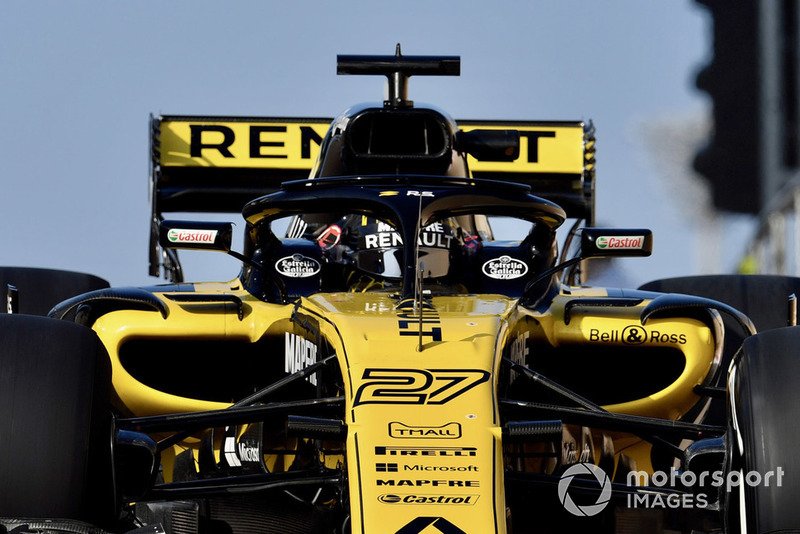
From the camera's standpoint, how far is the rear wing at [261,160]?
9711 mm

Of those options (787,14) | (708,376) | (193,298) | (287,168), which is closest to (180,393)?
(193,298)

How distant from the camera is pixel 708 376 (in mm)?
5656

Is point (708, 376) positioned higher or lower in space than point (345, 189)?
lower

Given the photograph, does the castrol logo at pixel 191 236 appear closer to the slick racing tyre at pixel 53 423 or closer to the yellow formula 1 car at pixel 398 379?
the yellow formula 1 car at pixel 398 379

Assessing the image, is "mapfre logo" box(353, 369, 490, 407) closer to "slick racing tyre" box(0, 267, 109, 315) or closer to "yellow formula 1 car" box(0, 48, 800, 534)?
"yellow formula 1 car" box(0, 48, 800, 534)

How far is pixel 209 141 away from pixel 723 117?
31925 mm

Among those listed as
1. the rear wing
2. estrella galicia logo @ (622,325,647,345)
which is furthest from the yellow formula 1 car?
the rear wing

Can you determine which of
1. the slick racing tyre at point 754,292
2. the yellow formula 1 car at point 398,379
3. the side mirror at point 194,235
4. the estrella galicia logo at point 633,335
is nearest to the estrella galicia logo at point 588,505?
the yellow formula 1 car at point 398,379

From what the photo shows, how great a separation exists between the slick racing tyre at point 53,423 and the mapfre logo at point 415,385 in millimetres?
830

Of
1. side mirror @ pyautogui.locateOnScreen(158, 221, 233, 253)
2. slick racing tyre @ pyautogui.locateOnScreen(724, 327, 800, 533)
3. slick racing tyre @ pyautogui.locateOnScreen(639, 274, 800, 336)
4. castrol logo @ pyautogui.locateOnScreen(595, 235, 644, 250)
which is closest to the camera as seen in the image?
slick racing tyre @ pyautogui.locateOnScreen(724, 327, 800, 533)

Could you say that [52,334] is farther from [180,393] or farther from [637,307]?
[637,307]

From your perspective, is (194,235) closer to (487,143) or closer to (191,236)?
(191,236)

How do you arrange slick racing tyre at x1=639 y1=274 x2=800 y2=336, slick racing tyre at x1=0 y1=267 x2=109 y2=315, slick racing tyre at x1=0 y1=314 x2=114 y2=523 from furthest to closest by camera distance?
slick racing tyre at x1=0 y1=267 x2=109 y2=315 < slick racing tyre at x1=639 y1=274 x2=800 y2=336 < slick racing tyre at x1=0 y1=314 x2=114 y2=523

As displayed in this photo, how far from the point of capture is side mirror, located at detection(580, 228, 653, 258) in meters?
5.43
